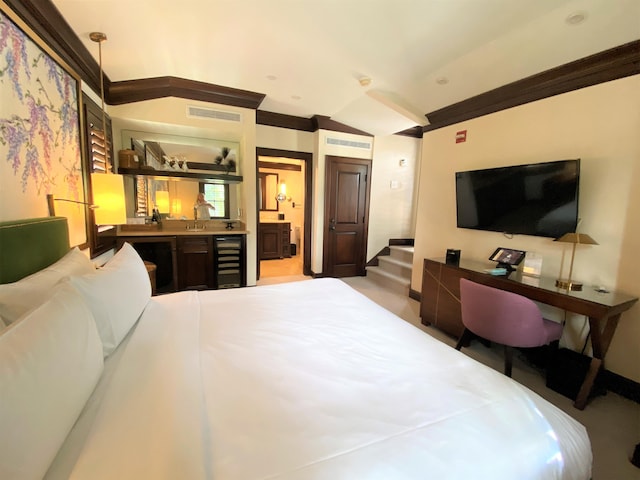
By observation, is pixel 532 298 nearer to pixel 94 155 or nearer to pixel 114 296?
pixel 114 296

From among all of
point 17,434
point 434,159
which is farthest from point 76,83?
point 434,159

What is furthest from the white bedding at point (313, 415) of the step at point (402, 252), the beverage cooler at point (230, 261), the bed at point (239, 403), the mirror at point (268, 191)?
the mirror at point (268, 191)

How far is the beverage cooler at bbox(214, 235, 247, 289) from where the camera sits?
3.76 metres

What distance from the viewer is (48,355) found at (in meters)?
0.76

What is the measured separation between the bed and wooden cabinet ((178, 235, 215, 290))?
7.10 ft

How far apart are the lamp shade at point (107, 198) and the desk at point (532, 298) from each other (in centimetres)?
316

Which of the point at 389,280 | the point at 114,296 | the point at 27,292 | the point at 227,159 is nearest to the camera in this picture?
the point at 27,292

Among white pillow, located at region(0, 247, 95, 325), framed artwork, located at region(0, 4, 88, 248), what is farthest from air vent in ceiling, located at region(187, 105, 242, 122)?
white pillow, located at region(0, 247, 95, 325)

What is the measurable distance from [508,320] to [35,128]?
3412mm

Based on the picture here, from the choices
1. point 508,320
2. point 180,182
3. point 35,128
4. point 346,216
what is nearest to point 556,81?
point 508,320

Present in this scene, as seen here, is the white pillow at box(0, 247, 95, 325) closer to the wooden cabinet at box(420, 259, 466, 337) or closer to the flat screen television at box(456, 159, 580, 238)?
the wooden cabinet at box(420, 259, 466, 337)

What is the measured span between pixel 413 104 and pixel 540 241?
2.17 m

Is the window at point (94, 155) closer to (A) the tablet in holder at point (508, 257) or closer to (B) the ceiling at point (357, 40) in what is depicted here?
(B) the ceiling at point (357, 40)

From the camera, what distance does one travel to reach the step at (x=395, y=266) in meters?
4.36
